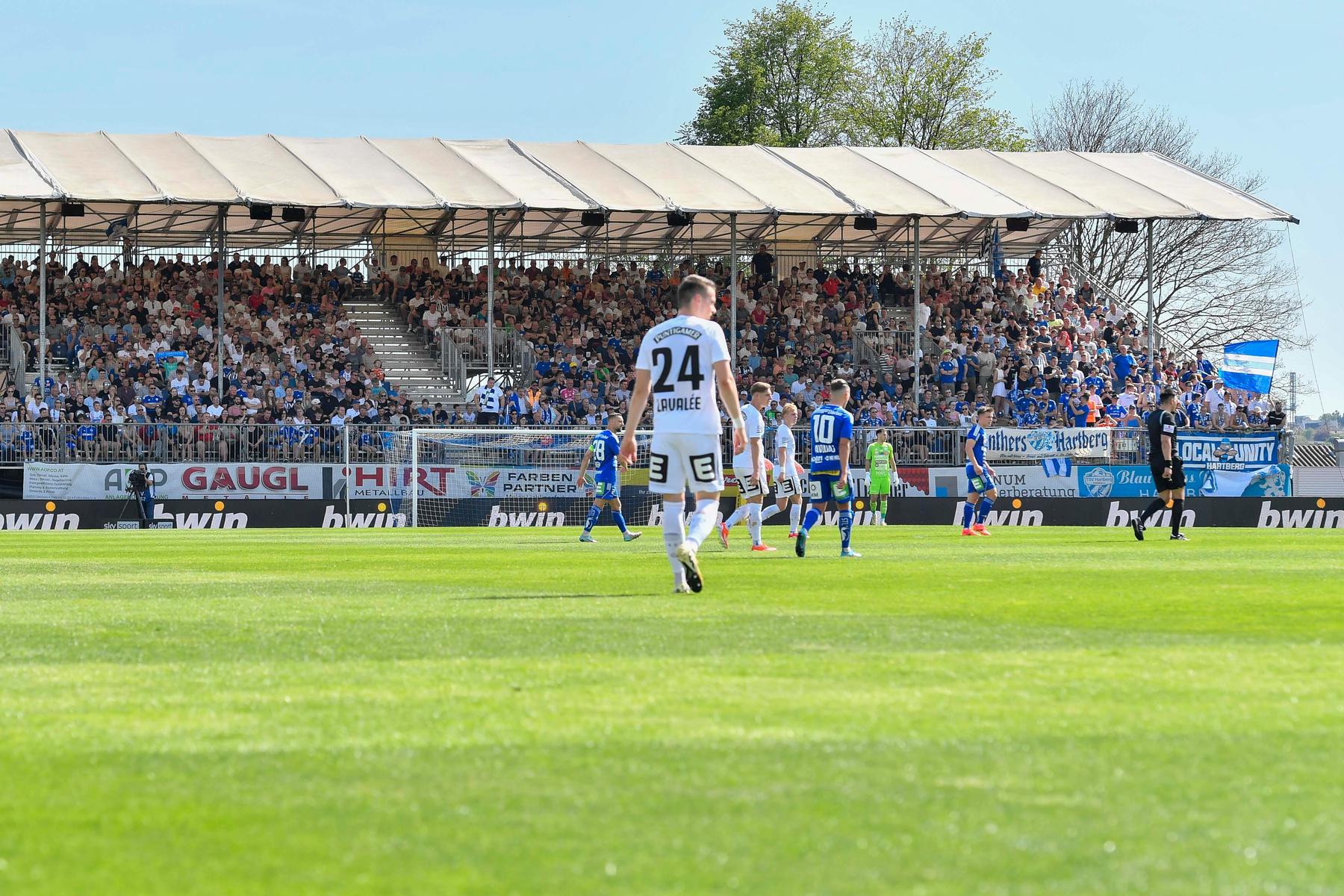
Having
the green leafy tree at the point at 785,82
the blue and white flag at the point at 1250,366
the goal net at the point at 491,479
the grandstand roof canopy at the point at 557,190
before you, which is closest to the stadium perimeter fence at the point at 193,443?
the goal net at the point at 491,479

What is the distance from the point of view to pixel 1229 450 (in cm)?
3791

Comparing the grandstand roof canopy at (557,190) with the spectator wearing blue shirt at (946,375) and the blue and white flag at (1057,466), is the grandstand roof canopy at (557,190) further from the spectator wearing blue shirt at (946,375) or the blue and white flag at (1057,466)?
the blue and white flag at (1057,466)

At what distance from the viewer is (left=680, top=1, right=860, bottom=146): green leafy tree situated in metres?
69.6

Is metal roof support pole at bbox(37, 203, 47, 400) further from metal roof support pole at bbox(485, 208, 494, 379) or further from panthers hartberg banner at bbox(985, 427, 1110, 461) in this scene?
panthers hartberg banner at bbox(985, 427, 1110, 461)

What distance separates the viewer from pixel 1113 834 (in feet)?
12.5

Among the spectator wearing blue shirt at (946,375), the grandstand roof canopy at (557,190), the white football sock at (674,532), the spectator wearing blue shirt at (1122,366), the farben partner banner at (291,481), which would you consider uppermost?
the grandstand roof canopy at (557,190)

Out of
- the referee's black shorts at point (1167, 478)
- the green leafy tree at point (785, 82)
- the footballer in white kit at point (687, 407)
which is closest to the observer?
the footballer in white kit at point (687, 407)

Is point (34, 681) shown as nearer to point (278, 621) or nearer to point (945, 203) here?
point (278, 621)

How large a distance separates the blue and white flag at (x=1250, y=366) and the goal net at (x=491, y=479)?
17.5 metres

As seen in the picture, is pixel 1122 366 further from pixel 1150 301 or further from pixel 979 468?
pixel 979 468

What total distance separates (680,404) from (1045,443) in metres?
26.8

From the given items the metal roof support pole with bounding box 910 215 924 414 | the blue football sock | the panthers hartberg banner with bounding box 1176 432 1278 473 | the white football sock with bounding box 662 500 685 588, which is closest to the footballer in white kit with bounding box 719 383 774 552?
the blue football sock

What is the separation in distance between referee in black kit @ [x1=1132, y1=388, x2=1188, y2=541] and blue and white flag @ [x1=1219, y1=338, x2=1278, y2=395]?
21.9 meters

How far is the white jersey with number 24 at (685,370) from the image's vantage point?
11.6 m
